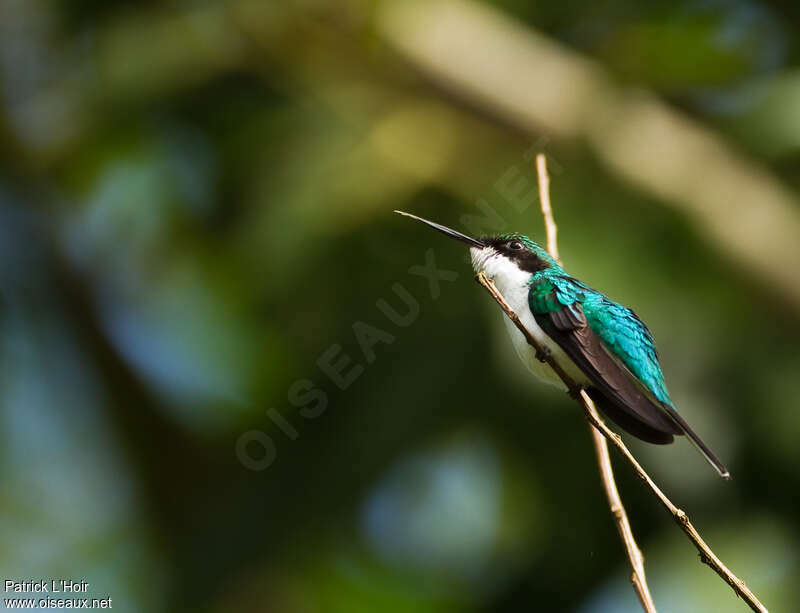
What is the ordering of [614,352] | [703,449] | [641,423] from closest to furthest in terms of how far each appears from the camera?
[703,449] → [641,423] → [614,352]

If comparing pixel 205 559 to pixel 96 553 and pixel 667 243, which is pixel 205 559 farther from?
pixel 667 243

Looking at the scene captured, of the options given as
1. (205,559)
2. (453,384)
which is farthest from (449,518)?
(205,559)

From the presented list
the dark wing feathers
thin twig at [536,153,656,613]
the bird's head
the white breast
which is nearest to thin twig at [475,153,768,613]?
thin twig at [536,153,656,613]

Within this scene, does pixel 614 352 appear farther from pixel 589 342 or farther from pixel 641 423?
pixel 641 423

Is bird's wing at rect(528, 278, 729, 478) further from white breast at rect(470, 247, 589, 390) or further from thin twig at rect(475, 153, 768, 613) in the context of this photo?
thin twig at rect(475, 153, 768, 613)

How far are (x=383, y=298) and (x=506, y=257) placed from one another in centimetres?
376

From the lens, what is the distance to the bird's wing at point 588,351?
10.6 feet

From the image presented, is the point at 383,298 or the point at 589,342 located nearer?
the point at 589,342

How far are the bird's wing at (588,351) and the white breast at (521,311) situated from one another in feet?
0.15

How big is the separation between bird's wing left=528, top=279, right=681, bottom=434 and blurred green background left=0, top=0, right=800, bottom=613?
2864 mm

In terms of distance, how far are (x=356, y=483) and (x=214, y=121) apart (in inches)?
160

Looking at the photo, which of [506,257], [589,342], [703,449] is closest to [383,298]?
[506,257]

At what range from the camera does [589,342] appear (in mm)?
3615

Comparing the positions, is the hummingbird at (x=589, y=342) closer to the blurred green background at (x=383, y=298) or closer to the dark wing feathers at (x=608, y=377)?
the dark wing feathers at (x=608, y=377)
